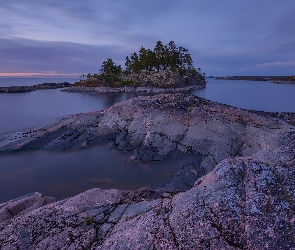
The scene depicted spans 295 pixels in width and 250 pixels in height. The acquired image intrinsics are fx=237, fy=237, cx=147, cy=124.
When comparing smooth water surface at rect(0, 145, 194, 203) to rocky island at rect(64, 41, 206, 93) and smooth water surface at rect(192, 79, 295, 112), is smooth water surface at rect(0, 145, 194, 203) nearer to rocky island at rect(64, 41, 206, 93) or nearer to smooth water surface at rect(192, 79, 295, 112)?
smooth water surface at rect(192, 79, 295, 112)

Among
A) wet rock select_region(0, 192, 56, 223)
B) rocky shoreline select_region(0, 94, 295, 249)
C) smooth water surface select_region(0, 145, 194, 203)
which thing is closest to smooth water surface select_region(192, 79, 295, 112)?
smooth water surface select_region(0, 145, 194, 203)

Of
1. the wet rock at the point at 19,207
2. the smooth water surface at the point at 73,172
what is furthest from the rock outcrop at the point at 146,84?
the wet rock at the point at 19,207

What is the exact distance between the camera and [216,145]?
13695 millimetres

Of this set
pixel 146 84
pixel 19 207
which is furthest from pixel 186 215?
pixel 146 84

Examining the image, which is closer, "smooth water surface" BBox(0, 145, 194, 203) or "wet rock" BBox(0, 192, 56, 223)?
"wet rock" BBox(0, 192, 56, 223)

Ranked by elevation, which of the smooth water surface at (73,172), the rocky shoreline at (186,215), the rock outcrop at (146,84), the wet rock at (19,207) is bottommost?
the smooth water surface at (73,172)

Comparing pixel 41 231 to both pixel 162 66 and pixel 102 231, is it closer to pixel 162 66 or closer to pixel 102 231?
pixel 102 231

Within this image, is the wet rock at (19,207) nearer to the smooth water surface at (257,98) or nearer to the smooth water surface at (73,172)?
the smooth water surface at (73,172)

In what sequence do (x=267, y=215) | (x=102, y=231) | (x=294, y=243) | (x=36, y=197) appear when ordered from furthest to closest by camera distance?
(x=36, y=197)
(x=102, y=231)
(x=267, y=215)
(x=294, y=243)

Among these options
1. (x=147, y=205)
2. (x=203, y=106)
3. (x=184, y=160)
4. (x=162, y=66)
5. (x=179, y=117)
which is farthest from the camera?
(x=162, y=66)

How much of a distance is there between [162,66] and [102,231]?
90.2 m

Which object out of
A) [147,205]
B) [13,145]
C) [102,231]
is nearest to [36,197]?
[102,231]

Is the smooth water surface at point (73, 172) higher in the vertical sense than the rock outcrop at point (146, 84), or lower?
lower

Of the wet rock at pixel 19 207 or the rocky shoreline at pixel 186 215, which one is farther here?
the wet rock at pixel 19 207
